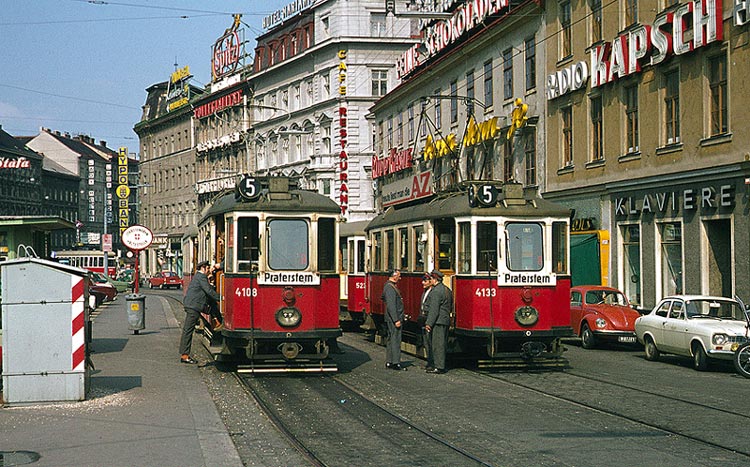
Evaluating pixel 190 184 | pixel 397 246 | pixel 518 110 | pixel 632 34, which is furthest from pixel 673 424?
pixel 190 184

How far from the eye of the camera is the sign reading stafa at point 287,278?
17.4m

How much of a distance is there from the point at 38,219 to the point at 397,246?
8197mm

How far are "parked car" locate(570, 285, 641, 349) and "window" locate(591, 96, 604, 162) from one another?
8.81 metres

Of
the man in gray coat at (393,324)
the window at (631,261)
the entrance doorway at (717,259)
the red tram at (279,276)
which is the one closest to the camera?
the red tram at (279,276)

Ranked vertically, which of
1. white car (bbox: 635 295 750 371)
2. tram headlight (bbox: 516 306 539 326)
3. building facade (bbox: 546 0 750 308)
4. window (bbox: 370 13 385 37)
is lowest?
white car (bbox: 635 295 750 371)

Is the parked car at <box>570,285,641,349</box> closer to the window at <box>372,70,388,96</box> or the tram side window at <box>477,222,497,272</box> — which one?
the tram side window at <box>477,222,497,272</box>

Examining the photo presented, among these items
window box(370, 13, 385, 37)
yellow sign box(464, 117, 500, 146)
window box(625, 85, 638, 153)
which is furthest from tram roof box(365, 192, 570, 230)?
window box(370, 13, 385, 37)

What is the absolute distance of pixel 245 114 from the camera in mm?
83438

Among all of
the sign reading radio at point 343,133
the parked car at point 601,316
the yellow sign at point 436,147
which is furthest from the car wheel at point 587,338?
the sign reading radio at point 343,133

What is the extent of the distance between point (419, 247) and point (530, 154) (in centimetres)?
1983

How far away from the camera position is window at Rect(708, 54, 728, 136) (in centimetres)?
2733

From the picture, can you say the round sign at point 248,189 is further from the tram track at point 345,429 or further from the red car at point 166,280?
the red car at point 166,280

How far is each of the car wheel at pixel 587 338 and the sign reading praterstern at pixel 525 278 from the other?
6391 millimetres

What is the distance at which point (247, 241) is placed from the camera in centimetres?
1769
